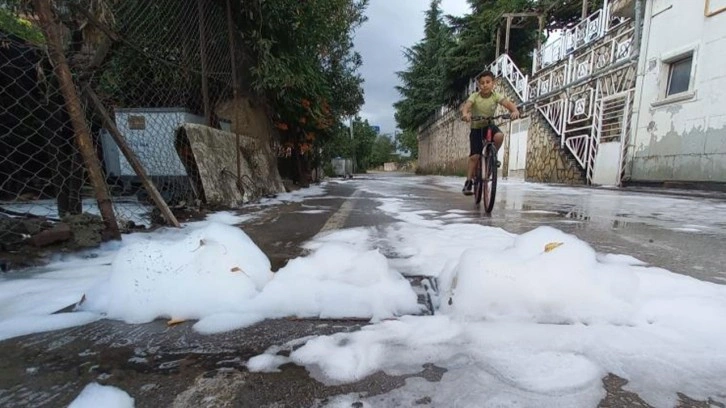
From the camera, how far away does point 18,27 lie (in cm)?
283

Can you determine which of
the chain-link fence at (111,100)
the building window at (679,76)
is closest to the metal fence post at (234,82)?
the chain-link fence at (111,100)

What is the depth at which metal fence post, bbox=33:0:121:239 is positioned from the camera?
2.40 m

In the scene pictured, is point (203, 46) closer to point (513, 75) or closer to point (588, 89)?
point (588, 89)

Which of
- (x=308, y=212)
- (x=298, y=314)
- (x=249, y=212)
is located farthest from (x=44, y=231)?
(x=308, y=212)

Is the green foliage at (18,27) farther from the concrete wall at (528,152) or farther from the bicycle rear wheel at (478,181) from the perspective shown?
the concrete wall at (528,152)

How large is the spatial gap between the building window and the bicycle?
20.9 ft

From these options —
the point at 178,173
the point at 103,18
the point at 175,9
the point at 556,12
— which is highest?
the point at 556,12

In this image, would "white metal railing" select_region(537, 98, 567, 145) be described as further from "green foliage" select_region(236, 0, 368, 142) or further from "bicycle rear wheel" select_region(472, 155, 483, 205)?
"bicycle rear wheel" select_region(472, 155, 483, 205)

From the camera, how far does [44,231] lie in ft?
7.93

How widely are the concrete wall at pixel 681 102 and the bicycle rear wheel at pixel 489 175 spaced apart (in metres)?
5.79

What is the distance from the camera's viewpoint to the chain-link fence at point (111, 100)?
266cm

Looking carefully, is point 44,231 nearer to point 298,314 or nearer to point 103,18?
point 103,18

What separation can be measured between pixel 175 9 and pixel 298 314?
3.87 meters

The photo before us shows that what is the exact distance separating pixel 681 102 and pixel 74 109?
33.6 ft
